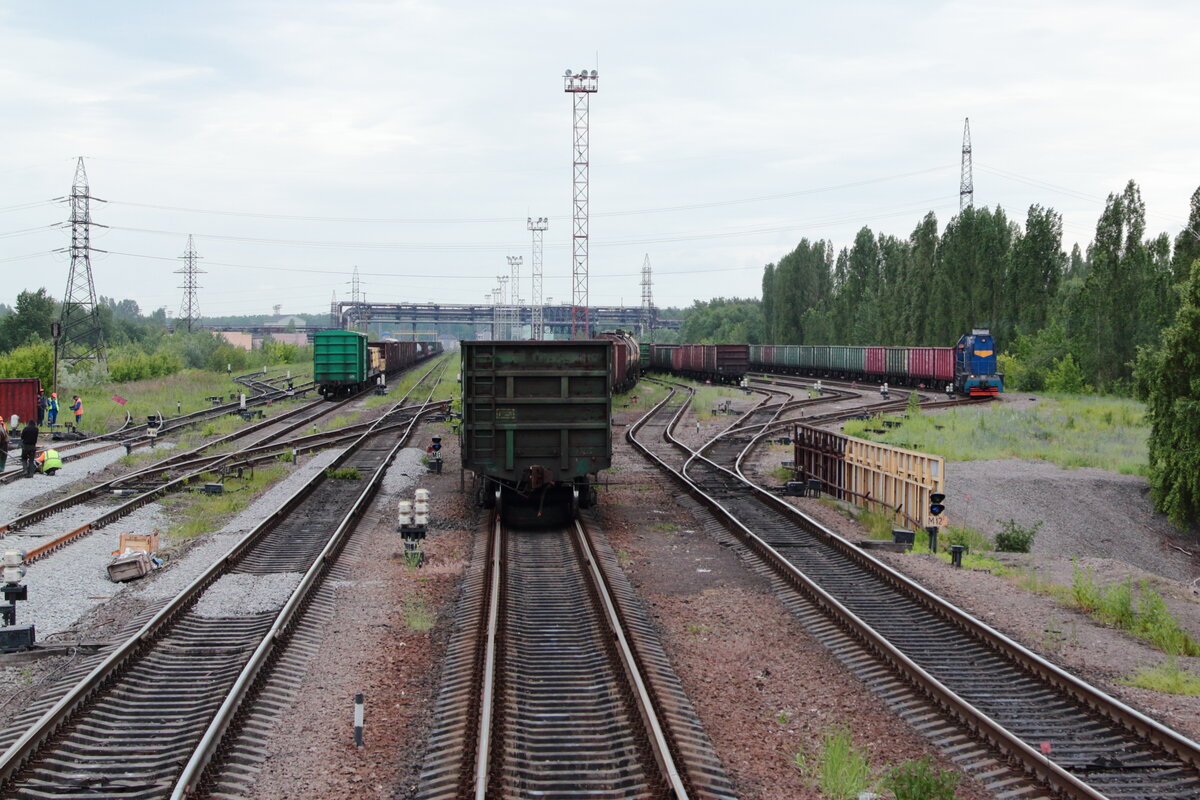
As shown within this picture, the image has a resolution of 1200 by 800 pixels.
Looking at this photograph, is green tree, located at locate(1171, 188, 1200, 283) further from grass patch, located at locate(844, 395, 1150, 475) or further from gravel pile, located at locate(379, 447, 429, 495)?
gravel pile, located at locate(379, 447, 429, 495)

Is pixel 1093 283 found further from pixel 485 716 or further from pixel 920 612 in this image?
pixel 485 716

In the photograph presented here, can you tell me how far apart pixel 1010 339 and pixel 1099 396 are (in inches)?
604

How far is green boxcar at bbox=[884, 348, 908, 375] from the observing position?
54.2 m

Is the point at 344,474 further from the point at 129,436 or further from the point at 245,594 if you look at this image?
the point at 129,436

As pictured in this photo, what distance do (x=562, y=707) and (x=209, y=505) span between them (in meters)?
12.8

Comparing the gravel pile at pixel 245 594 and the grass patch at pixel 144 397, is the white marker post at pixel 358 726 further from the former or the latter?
the grass patch at pixel 144 397

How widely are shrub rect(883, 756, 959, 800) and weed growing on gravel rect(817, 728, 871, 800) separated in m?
0.18

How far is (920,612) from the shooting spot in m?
11.5

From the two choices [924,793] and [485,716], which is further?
[485,716]

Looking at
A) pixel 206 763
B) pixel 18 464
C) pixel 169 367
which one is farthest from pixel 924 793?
pixel 169 367

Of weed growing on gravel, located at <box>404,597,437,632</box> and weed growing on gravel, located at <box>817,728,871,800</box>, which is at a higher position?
weed growing on gravel, located at <box>404,597,437,632</box>

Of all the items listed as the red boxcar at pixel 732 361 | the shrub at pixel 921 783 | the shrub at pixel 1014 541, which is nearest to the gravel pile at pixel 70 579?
the shrub at pixel 921 783

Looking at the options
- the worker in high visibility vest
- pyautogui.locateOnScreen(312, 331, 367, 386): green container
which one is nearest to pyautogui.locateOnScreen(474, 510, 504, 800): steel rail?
the worker in high visibility vest

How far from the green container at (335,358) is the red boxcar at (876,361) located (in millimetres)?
27833
